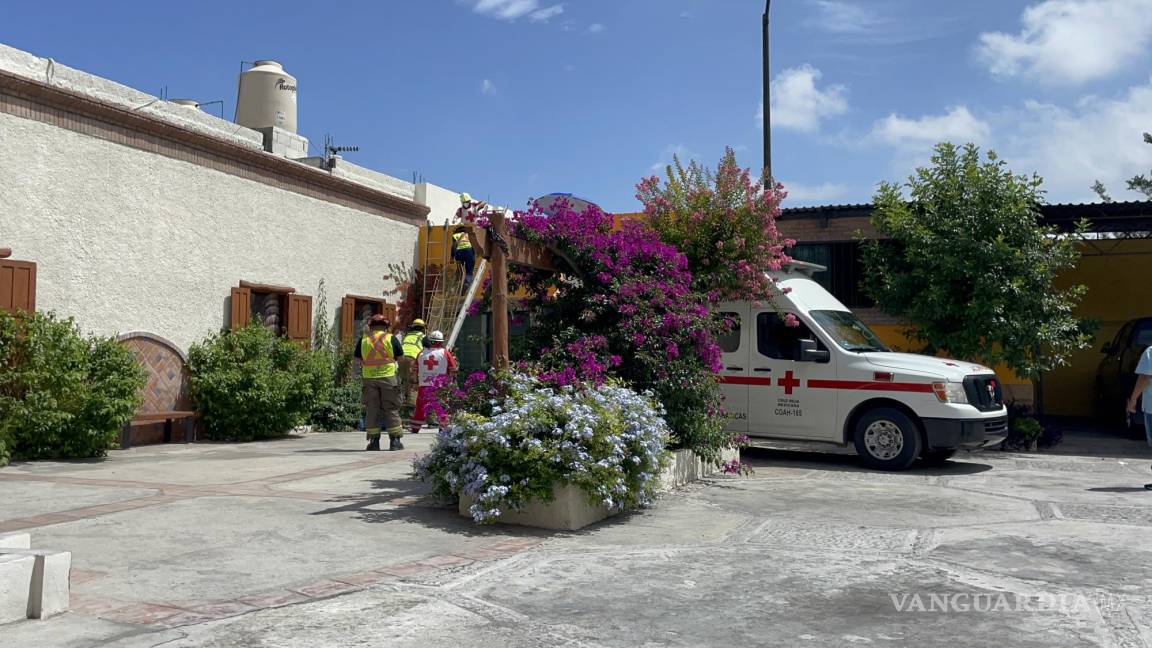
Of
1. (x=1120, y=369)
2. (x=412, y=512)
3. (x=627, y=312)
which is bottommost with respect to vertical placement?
(x=412, y=512)

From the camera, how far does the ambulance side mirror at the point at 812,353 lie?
38.1 ft

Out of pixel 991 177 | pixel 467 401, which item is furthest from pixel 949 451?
pixel 467 401

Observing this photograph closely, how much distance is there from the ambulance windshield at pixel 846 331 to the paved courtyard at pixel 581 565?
2304mm

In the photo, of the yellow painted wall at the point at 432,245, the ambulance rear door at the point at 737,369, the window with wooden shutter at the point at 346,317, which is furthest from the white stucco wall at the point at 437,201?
the ambulance rear door at the point at 737,369

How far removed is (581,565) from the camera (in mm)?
6273

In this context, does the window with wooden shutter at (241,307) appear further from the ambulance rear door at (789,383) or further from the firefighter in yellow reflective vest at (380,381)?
the ambulance rear door at (789,383)

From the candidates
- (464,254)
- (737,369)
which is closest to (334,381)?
(464,254)

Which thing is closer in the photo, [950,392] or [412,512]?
[412,512]

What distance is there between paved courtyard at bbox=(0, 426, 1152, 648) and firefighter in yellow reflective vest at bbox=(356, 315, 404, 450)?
2.25 meters

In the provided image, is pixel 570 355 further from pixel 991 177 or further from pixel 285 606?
pixel 991 177

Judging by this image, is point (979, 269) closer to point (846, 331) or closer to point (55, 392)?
point (846, 331)

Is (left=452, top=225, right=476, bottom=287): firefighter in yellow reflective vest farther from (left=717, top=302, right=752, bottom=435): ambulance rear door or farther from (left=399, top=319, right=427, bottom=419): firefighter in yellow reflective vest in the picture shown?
(left=717, top=302, right=752, bottom=435): ambulance rear door

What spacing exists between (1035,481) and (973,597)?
586cm

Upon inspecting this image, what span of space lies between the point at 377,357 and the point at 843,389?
5.77 meters
